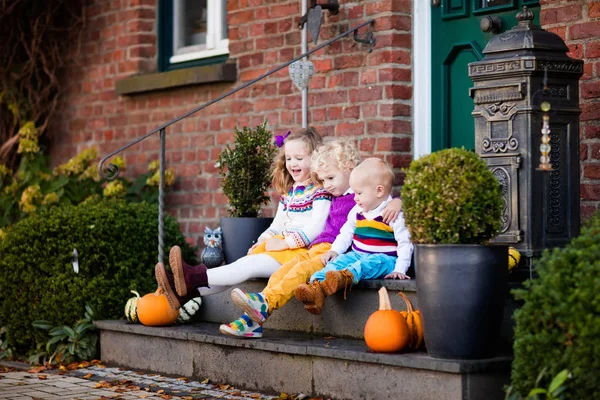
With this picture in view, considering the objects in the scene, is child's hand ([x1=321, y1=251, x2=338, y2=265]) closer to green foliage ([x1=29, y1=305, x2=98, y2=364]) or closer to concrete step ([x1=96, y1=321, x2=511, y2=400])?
concrete step ([x1=96, y1=321, x2=511, y2=400])

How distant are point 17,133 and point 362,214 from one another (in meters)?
4.87

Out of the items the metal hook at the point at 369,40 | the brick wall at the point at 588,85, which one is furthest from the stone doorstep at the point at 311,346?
the metal hook at the point at 369,40

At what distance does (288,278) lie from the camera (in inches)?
218

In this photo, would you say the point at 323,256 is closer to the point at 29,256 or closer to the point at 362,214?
the point at 362,214

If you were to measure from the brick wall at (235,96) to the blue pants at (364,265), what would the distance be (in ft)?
4.43

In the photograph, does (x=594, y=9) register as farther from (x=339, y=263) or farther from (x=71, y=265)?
(x=71, y=265)

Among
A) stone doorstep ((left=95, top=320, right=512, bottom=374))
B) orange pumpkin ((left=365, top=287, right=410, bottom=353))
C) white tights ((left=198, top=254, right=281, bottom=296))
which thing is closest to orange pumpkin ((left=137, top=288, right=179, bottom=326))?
stone doorstep ((left=95, top=320, right=512, bottom=374))

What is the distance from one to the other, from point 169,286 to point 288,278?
35.7 inches

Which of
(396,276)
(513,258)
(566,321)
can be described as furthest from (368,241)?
(566,321)

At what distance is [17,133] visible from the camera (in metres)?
9.58

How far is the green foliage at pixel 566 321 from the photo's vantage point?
3886mm

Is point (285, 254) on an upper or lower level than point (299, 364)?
upper

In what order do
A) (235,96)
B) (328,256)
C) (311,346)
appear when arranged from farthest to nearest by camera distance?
(235,96)
(328,256)
(311,346)

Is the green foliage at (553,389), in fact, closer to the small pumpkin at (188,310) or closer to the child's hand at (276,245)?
the child's hand at (276,245)
